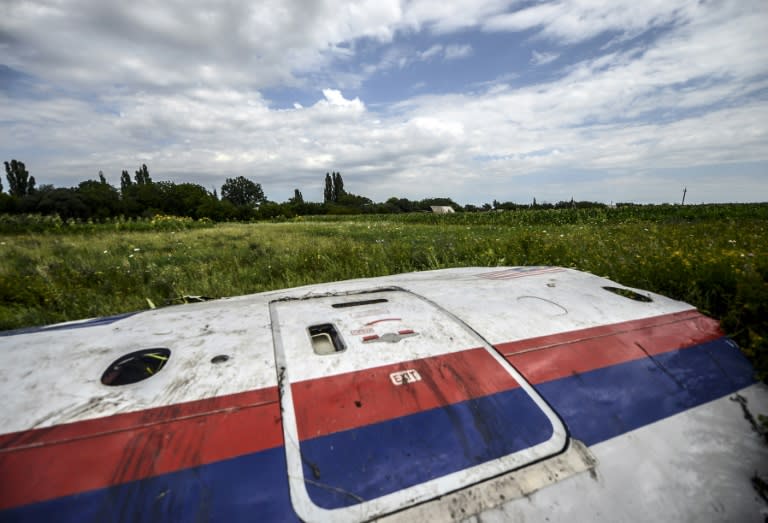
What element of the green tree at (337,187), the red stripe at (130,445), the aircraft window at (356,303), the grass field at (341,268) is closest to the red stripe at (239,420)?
the red stripe at (130,445)

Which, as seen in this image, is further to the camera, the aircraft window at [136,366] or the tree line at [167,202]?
the tree line at [167,202]

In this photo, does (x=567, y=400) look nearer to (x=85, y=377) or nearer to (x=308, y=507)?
(x=308, y=507)

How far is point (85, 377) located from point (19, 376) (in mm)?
216

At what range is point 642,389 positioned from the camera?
1397 millimetres

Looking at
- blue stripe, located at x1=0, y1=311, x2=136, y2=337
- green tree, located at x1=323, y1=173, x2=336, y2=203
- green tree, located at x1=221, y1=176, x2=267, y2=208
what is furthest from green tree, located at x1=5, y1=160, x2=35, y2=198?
blue stripe, located at x1=0, y1=311, x2=136, y2=337

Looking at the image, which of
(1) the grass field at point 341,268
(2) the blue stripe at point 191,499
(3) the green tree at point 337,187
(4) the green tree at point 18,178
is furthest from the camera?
(3) the green tree at point 337,187

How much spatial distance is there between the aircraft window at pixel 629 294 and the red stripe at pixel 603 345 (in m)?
0.20

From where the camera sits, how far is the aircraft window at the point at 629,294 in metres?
2.07

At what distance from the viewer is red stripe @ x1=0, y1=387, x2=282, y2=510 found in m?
0.85

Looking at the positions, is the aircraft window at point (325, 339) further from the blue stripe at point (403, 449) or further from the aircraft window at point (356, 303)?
the blue stripe at point (403, 449)

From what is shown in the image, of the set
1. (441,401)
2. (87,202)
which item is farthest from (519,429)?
(87,202)

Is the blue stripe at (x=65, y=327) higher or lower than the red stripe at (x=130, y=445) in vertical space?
higher

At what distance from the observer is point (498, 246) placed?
6.00 m

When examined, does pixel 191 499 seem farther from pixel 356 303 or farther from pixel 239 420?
pixel 356 303
